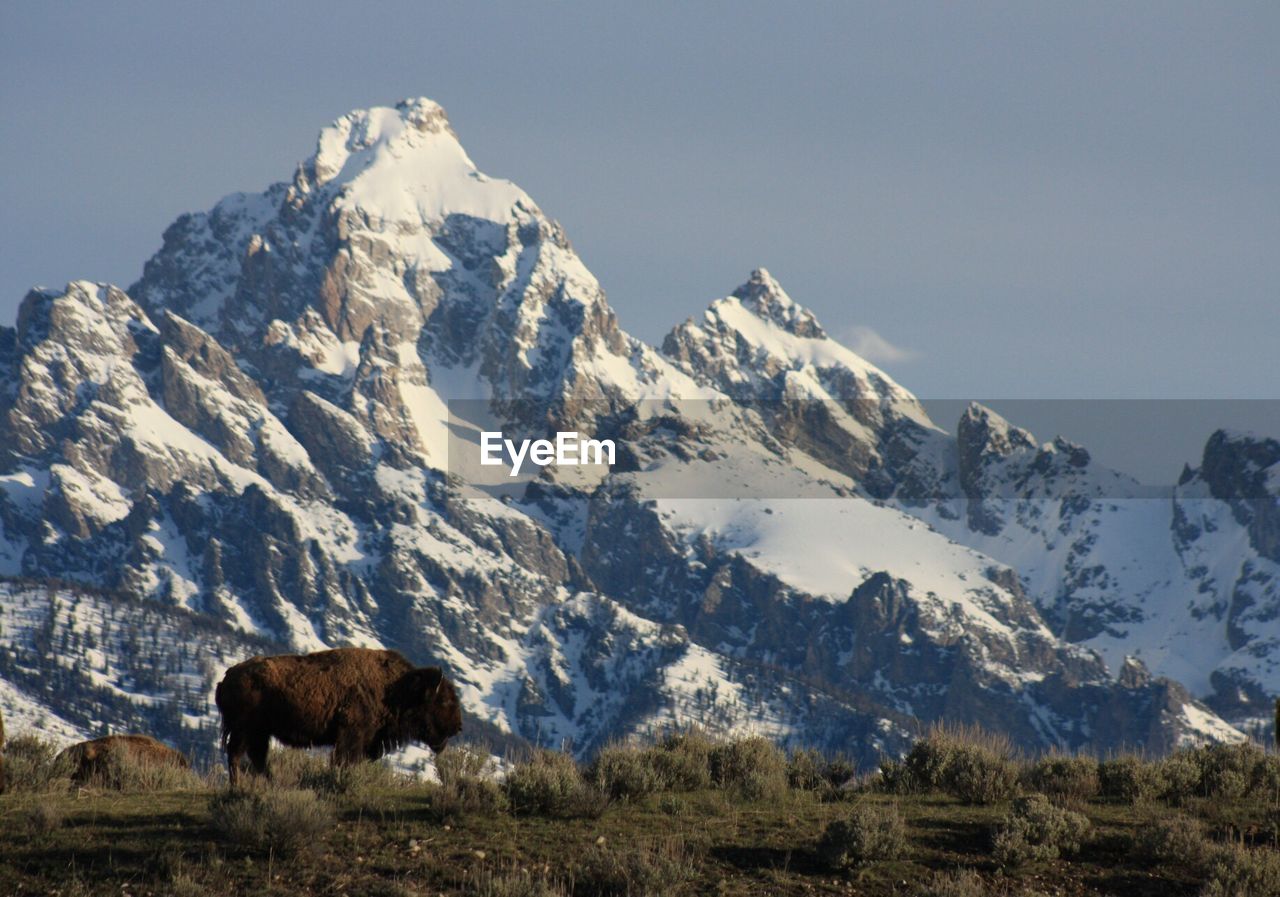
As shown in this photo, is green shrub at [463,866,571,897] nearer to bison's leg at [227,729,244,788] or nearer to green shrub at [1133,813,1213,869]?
bison's leg at [227,729,244,788]

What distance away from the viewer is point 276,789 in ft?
66.7

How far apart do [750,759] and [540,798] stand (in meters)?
4.24

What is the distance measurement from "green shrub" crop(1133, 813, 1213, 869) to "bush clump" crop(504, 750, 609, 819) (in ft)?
22.3

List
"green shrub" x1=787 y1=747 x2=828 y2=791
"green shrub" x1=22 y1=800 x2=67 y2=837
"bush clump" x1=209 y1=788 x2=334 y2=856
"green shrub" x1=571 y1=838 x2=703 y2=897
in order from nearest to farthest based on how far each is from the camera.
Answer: "green shrub" x1=571 y1=838 x2=703 y2=897 → "bush clump" x1=209 y1=788 x2=334 y2=856 → "green shrub" x1=22 y1=800 x2=67 y2=837 → "green shrub" x1=787 y1=747 x2=828 y2=791

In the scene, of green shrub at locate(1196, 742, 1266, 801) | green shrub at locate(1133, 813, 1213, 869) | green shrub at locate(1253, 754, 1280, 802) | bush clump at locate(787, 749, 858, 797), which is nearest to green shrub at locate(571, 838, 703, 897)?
bush clump at locate(787, 749, 858, 797)

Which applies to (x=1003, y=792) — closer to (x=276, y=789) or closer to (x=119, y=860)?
(x=276, y=789)

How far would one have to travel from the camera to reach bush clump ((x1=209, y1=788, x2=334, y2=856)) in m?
19.4

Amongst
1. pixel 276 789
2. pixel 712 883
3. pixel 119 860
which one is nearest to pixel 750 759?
pixel 712 883

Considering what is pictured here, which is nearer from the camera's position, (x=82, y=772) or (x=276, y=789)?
(x=276, y=789)

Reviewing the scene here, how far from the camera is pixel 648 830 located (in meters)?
21.1

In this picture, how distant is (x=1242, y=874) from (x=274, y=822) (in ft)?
37.2

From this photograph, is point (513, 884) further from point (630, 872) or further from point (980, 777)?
point (980, 777)

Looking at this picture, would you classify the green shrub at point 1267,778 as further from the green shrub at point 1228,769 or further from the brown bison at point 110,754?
the brown bison at point 110,754

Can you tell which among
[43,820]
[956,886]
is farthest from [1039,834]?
[43,820]
